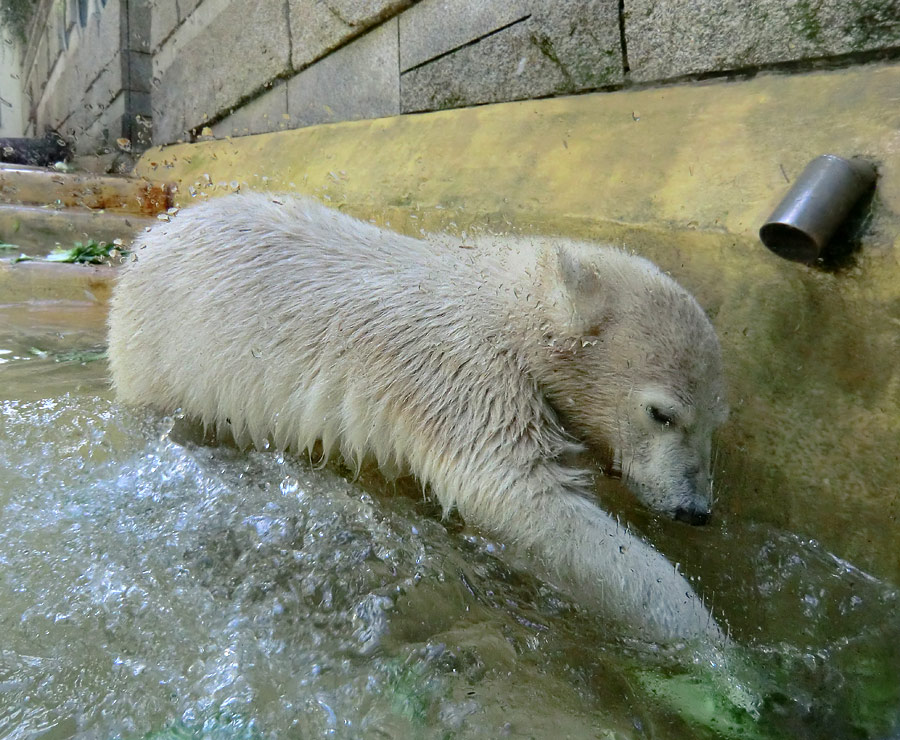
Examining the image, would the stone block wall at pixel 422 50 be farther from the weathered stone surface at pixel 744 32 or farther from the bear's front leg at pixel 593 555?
the bear's front leg at pixel 593 555

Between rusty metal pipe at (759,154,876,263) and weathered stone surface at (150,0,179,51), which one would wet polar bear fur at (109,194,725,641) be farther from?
weathered stone surface at (150,0,179,51)

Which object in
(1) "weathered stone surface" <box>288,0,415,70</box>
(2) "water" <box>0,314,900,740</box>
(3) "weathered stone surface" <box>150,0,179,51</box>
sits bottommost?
(2) "water" <box>0,314,900,740</box>

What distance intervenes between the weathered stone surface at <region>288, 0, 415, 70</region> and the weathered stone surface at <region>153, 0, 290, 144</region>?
0.23 meters

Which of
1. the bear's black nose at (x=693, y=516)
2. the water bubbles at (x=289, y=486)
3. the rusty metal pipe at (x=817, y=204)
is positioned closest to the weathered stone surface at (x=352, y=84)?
the water bubbles at (x=289, y=486)

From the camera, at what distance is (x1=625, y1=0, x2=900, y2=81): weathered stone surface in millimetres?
2414

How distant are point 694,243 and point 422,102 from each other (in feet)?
8.41

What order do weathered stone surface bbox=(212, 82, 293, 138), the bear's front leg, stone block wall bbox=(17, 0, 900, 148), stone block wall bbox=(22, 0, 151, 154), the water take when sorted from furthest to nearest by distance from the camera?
stone block wall bbox=(22, 0, 151, 154) → weathered stone surface bbox=(212, 82, 293, 138) → stone block wall bbox=(17, 0, 900, 148) → the bear's front leg → the water

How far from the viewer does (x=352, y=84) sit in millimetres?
5348

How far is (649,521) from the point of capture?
2553 mm

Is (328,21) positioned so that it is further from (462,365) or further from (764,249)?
(764,249)

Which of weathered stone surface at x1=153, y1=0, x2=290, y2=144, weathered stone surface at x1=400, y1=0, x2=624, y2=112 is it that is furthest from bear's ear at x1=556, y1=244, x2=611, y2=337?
weathered stone surface at x1=153, y1=0, x2=290, y2=144

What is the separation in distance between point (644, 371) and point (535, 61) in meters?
2.22

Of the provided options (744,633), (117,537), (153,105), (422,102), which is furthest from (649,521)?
(153,105)

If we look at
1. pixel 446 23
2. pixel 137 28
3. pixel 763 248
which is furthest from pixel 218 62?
pixel 763 248
